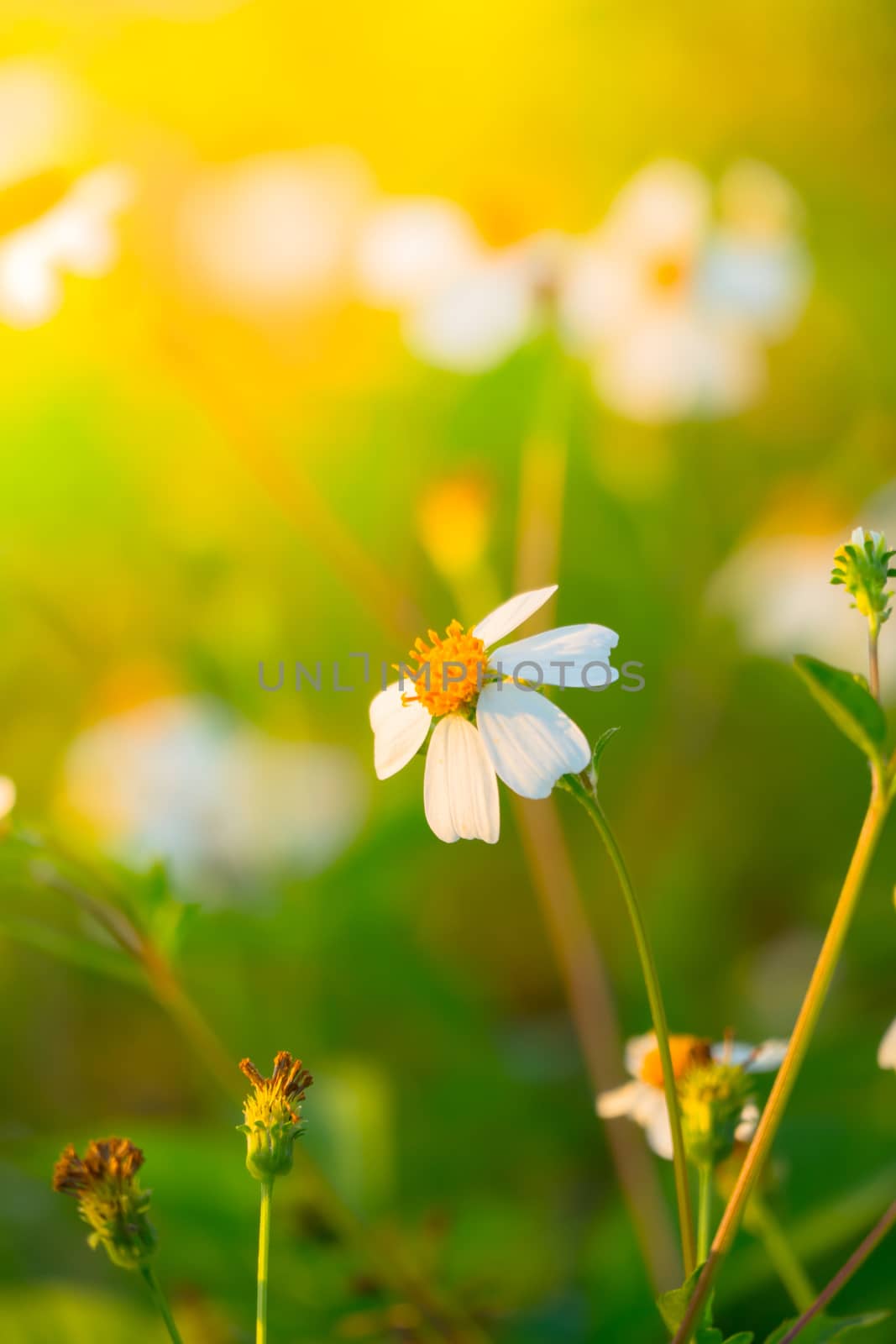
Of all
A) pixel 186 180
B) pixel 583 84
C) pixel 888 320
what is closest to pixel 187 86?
pixel 186 180

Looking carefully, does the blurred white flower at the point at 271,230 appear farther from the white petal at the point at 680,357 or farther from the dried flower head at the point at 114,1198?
the dried flower head at the point at 114,1198

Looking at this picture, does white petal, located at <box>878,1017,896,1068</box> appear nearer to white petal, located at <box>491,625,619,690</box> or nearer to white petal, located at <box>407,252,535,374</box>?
white petal, located at <box>491,625,619,690</box>

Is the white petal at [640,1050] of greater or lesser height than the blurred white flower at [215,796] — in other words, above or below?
below

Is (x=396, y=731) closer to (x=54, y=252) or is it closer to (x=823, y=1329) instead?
(x=823, y=1329)

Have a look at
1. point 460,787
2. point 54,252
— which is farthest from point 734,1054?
point 54,252

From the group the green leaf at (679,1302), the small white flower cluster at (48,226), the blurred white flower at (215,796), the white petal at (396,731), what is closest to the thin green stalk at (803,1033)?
the green leaf at (679,1302)
